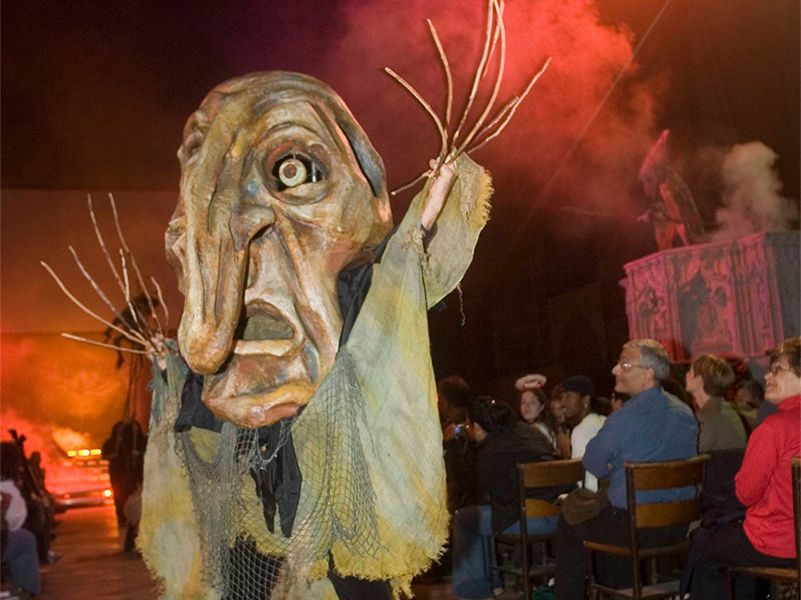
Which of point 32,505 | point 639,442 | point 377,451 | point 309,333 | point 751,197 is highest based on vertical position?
point 751,197

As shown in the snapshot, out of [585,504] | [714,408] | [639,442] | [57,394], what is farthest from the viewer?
[57,394]

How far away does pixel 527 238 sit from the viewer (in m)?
12.4

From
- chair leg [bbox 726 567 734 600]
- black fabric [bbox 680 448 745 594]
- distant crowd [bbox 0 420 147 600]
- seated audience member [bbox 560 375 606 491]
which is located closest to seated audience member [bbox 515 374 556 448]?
seated audience member [bbox 560 375 606 491]

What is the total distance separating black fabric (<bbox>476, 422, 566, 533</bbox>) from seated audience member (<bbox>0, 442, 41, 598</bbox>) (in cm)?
248

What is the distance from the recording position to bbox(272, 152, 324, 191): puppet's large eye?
70.7 inches

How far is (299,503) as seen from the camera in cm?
175

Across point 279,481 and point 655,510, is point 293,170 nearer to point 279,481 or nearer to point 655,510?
point 279,481

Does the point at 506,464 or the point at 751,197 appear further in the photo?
the point at 751,197

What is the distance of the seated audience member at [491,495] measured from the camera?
3.95 m

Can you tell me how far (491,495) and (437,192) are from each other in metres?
2.57

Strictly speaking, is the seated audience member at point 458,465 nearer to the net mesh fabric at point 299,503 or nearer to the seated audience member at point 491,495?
the seated audience member at point 491,495

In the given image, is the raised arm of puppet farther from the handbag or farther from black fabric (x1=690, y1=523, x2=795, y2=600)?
the handbag

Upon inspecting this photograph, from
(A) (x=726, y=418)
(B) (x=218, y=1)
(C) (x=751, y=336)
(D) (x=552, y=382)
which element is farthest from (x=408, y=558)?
(D) (x=552, y=382)

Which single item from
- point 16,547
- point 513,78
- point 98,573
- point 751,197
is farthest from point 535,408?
point 751,197
